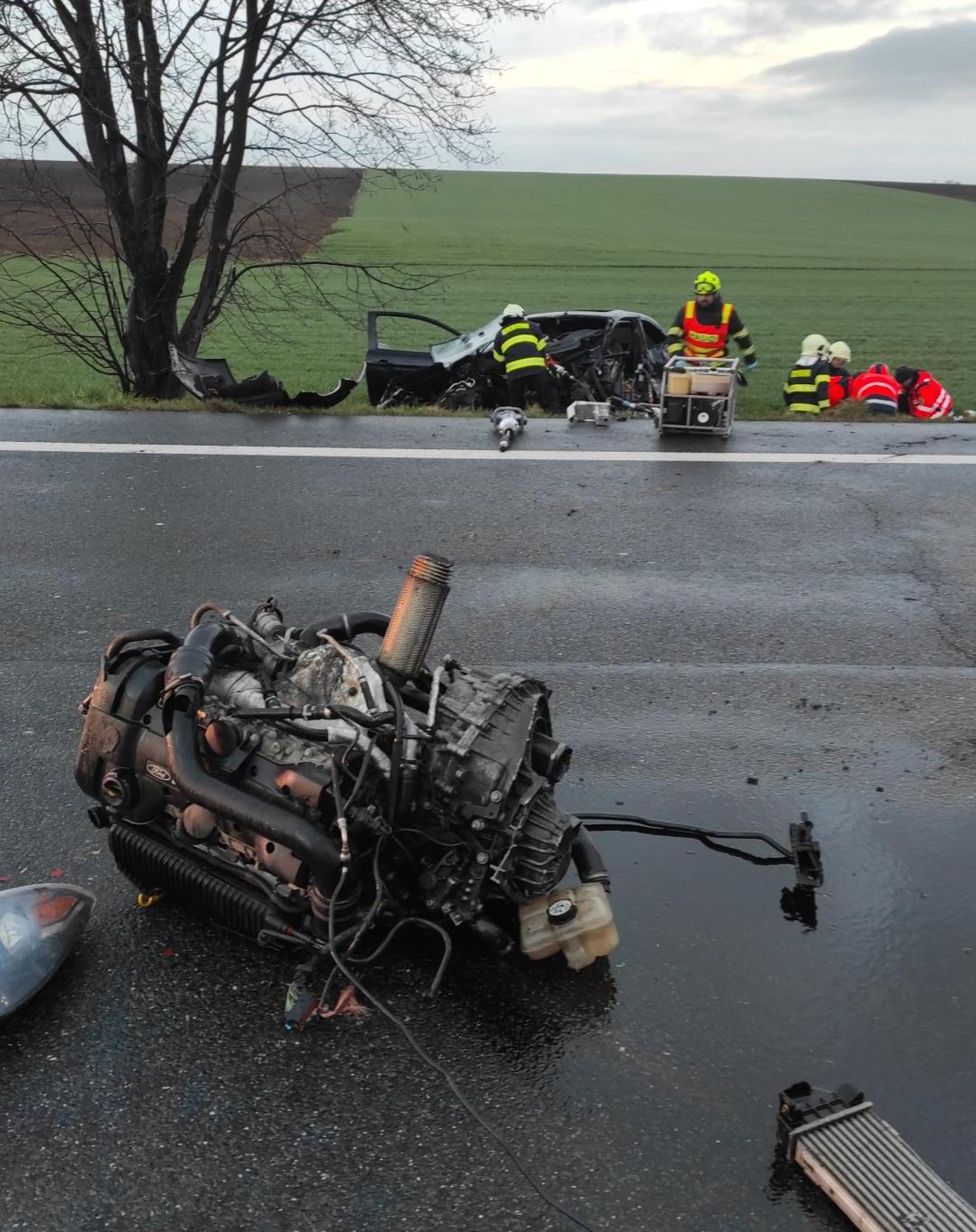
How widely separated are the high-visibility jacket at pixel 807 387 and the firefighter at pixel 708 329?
1.37 m

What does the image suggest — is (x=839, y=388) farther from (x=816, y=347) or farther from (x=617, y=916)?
(x=617, y=916)

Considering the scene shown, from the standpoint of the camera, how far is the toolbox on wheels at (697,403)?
363 inches

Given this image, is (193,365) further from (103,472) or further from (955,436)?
(955,436)

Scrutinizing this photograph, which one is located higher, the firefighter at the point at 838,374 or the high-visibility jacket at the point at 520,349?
the high-visibility jacket at the point at 520,349

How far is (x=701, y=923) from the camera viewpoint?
3512 mm

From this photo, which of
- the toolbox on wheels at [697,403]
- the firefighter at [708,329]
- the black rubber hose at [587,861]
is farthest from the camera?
the firefighter at [708,329]

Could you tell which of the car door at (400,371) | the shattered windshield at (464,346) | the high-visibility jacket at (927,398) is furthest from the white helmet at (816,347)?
the car door at (400,371)

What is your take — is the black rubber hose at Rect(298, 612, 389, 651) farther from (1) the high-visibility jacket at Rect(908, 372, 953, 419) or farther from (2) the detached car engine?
(1) the high-visibility jacket at Rect(908, 372, 953, 419)

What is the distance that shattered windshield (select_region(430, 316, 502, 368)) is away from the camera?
44.1ft

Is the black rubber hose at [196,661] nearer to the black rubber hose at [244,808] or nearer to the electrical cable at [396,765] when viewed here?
the black rubber hose at [244,808]

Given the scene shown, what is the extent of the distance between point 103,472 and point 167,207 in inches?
234

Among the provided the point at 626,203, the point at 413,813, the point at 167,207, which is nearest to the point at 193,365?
the point at 167,207

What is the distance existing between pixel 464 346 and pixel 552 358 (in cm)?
118

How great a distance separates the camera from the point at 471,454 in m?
8.53
